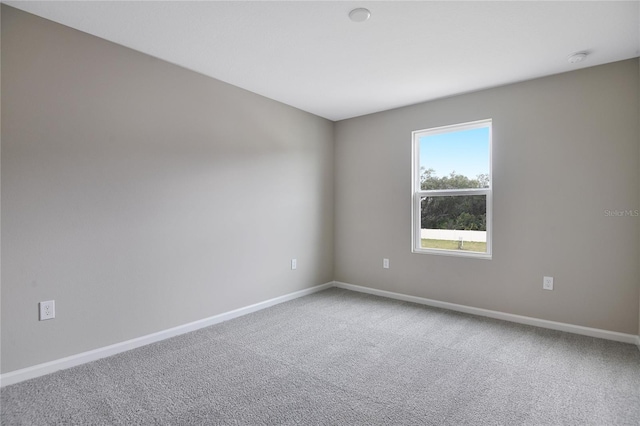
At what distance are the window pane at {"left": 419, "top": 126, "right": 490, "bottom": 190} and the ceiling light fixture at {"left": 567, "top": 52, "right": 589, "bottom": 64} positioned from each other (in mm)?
917

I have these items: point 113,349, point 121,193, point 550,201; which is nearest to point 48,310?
point 113,349

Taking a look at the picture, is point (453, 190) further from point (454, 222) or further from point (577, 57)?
point (577, 57)

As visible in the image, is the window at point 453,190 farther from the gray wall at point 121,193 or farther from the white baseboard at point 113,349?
the white baseboard at point 113,349

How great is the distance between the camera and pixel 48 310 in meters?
2.21

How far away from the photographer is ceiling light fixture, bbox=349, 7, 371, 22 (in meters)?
2.09

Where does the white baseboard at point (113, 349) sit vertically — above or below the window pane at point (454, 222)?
below

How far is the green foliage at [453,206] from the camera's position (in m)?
3.56

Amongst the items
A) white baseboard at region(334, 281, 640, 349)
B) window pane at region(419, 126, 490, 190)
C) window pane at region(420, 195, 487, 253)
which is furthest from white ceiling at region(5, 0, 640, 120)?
white baseboard at region(334, 281, 640, 349)

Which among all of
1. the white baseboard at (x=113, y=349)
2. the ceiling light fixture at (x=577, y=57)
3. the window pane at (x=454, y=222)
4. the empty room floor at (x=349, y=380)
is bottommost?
the empty room floor at (x=349, y=380)

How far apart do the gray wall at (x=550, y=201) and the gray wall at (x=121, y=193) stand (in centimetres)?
168

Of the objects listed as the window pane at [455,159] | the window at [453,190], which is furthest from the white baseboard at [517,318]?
the window pane at [455,159]

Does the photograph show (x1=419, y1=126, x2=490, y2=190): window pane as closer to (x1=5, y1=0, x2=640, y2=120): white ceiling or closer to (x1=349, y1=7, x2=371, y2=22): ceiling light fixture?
(x1=5, y1=0, x2=640, y2=120): white ceiling

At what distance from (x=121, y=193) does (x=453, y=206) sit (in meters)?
3.29

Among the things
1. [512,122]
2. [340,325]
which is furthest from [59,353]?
[512,122]
